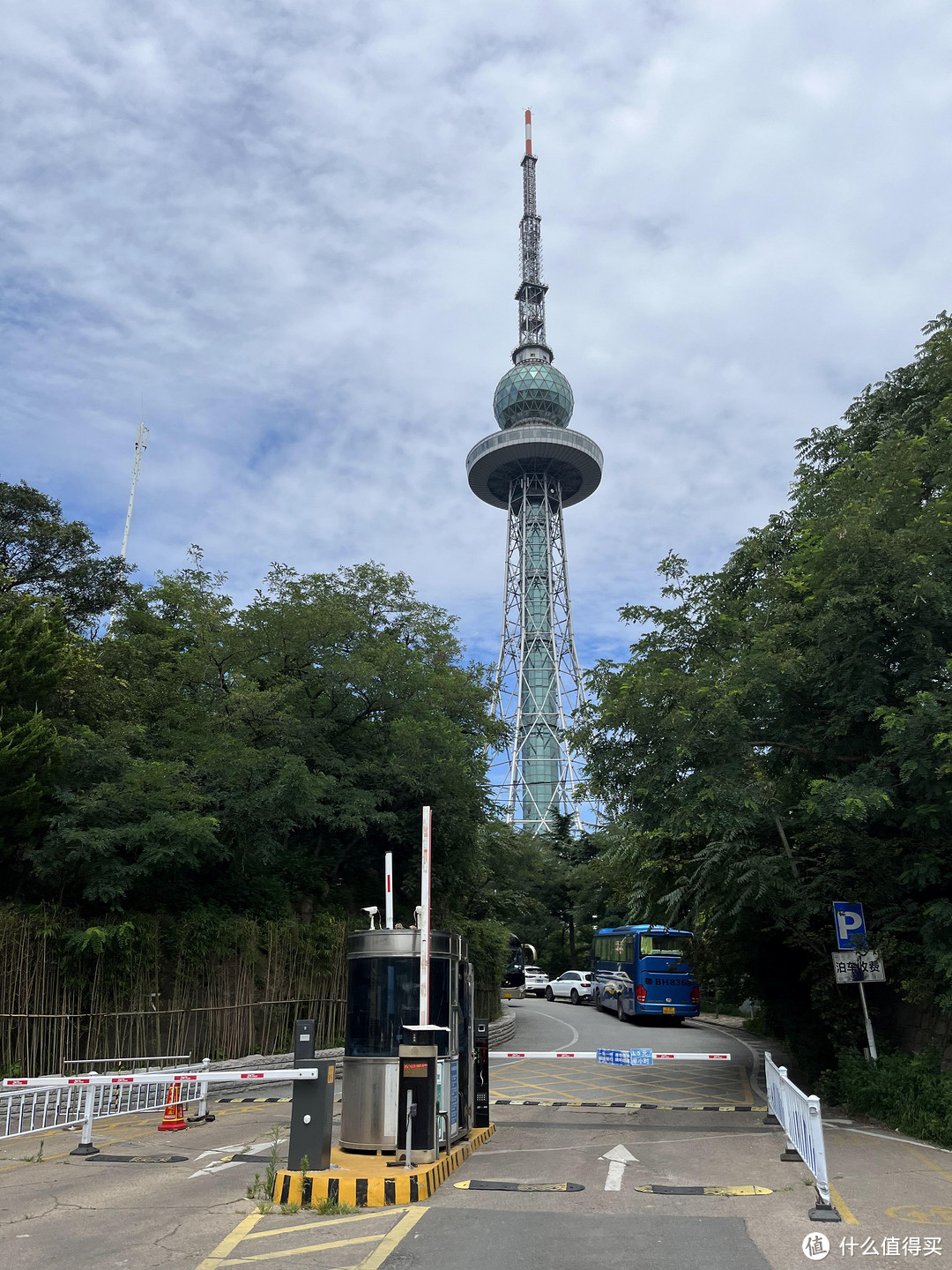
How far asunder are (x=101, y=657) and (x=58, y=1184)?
41.9ft

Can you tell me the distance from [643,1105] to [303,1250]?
696 cm

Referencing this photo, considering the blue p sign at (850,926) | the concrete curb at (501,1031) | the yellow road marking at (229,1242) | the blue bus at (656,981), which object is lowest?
the concrete curb at (501,1031)

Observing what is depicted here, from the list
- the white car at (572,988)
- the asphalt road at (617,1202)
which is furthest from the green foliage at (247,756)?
the white car at (572,988)

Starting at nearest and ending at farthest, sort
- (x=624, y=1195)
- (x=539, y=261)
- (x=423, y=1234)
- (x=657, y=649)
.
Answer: (x=423, y=1234)
(x=624, y=1195)
(x=657, y=649)
(x=539, y=261)

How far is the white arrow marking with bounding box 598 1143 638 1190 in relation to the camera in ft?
26.6

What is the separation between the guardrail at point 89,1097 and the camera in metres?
9.34

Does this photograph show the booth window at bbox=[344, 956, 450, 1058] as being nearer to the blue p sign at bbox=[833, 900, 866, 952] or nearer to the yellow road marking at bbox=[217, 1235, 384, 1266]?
the yellow road marking at bbox=[217, 1235, 384, 1266]

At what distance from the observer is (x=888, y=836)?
12070mm

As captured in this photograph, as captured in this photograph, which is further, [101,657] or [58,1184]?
[101,657]

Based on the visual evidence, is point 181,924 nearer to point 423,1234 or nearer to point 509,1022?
point 423,1234

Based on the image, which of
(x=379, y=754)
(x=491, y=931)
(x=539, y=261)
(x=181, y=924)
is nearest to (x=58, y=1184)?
(x=181, y=924)

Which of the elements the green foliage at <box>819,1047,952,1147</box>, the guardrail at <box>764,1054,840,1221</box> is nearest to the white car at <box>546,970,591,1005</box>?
the green foliage at <box>819,1047,952,1147</box>

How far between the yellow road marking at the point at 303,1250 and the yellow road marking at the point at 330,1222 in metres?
0.41

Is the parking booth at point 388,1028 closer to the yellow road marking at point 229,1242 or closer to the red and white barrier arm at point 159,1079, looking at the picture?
the red and white barrier arm at point 159,1079
